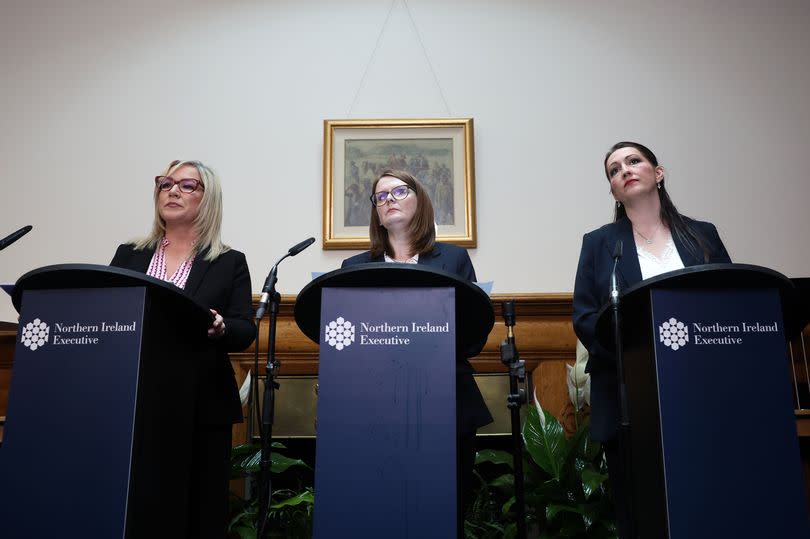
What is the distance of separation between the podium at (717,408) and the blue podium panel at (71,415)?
124 centimetres

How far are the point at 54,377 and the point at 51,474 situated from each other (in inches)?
8.9

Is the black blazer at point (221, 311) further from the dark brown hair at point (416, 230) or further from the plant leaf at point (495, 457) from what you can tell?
the plant leaf at point (495, 457)

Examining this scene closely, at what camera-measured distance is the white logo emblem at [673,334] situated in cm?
181

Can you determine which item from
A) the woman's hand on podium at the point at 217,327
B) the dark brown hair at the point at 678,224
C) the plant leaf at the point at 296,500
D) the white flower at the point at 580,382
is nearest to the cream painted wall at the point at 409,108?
the white flower at the point at 580,382

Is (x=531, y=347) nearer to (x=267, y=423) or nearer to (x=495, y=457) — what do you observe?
(x=495, y=457)

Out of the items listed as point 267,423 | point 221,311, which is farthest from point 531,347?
point 267,423

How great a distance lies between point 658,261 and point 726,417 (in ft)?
2.73

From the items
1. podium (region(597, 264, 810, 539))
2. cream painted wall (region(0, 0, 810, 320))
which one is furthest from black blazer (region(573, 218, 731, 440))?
cream painted wall (region(0, 0, 810, 320))

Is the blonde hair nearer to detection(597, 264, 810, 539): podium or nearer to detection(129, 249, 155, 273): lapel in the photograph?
detection(129, 249, 155, 273): lapel

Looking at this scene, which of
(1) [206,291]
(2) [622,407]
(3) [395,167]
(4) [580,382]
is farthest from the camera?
(3) [395,167]

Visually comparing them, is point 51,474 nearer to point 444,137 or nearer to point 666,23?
point 444,137

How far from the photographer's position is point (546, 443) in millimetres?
3111

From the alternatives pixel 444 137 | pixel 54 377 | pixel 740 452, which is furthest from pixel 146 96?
pixel 740 452

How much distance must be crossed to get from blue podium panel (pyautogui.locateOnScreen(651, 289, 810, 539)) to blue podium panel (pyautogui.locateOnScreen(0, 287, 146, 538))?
4.13 ft
